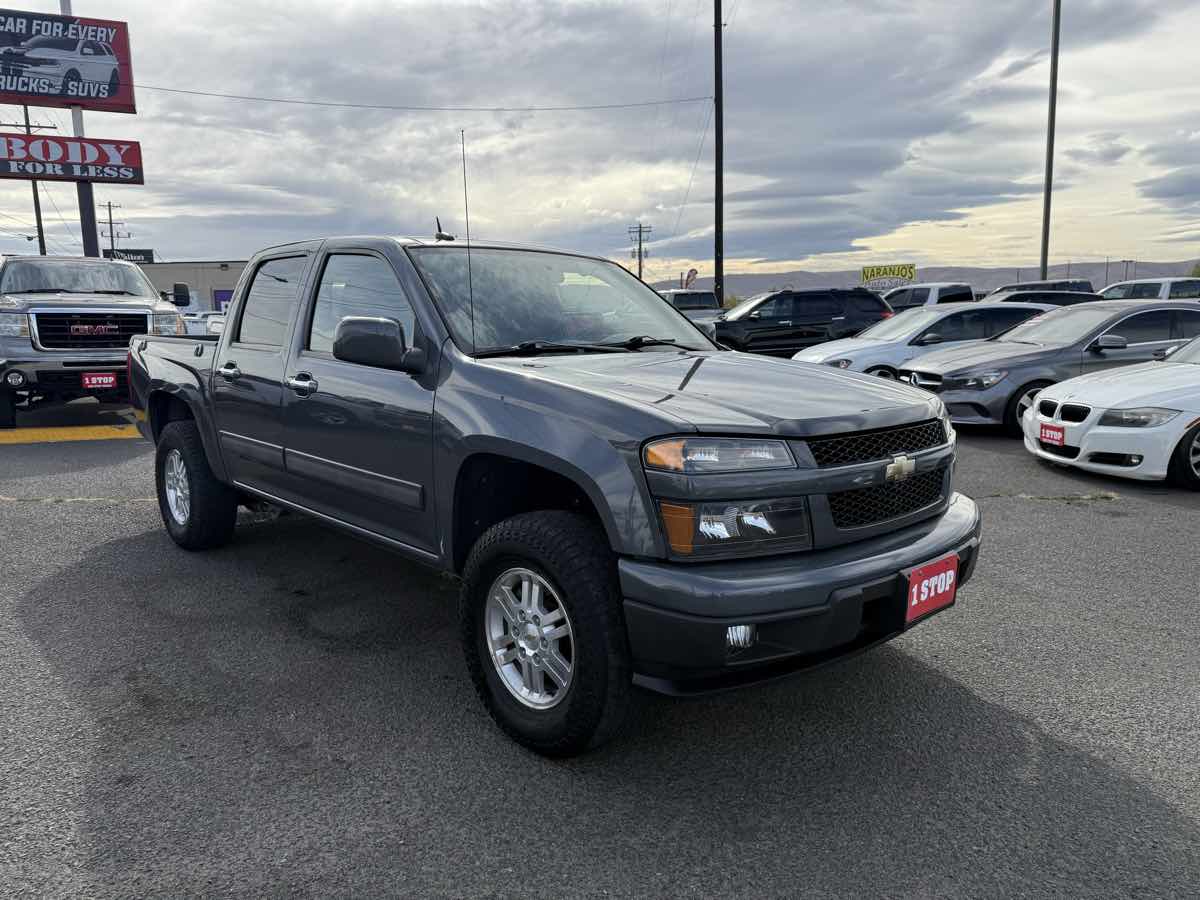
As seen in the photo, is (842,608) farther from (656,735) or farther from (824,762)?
(656,735)

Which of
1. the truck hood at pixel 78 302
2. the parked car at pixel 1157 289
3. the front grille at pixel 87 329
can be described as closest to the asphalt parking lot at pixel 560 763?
the front grille at pixel 87 329

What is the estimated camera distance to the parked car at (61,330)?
9664 mm

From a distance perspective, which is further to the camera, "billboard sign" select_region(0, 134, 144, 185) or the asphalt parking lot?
"billboard sign" select_region(0, 134, 144, 185)

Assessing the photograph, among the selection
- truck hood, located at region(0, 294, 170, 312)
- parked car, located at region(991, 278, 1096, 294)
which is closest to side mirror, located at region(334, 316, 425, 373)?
truck hood, located at region(0, 294, 170, 312)

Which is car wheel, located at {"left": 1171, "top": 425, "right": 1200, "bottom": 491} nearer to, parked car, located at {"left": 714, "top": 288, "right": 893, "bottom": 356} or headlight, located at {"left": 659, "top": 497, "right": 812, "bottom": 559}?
headlight, located at {"left": 659, "top": 497, "right": 812, "bottom": 559}

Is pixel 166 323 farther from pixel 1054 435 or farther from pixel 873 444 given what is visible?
pixel 873 444

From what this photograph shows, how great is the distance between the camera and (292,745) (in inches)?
118

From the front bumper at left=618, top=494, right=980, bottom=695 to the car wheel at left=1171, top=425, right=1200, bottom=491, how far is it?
18.0ft

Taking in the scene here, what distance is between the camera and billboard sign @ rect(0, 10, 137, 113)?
949 inches

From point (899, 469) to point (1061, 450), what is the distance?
17.8 ft

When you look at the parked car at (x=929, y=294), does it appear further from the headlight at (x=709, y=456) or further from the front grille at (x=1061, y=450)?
the headlight at (x=709, y=456)

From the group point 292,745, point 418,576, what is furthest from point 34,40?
point 292,745

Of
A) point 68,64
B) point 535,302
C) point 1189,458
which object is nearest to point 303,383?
point 535,302

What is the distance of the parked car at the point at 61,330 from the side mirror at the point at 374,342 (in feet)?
26.2
